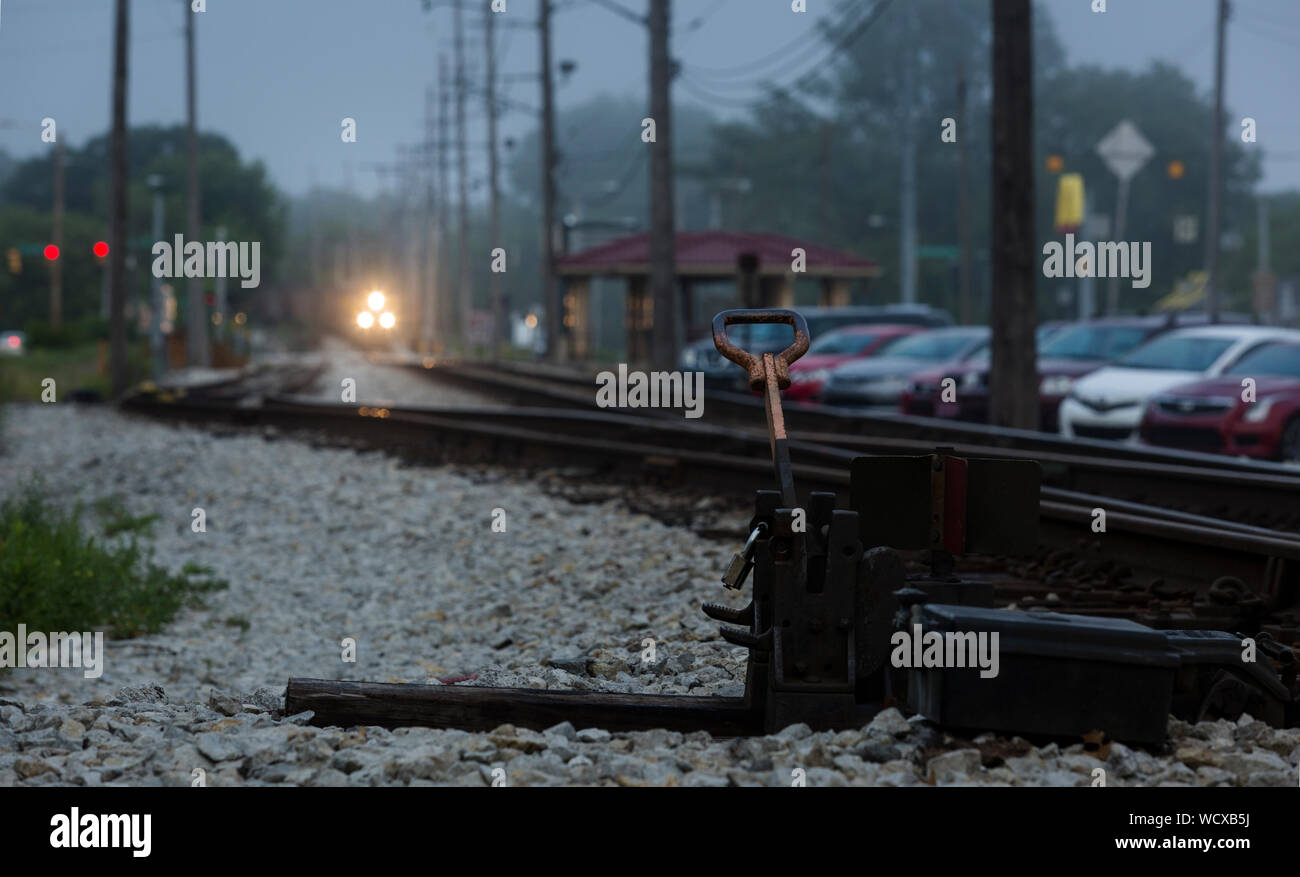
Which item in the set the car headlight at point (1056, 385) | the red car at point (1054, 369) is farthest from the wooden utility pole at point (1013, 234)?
the car headlight at point (1056, 385)

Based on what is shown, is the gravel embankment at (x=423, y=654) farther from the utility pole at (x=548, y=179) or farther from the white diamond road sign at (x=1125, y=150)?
the white diamond road sign at (x=1125, y=150)

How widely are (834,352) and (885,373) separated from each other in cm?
339

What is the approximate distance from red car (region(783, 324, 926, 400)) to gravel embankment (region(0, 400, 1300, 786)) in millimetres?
8543

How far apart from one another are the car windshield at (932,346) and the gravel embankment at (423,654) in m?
9.85

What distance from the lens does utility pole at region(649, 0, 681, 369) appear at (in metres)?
27.0

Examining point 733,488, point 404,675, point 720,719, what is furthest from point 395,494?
point 720,719

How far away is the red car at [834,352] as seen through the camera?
22531mm

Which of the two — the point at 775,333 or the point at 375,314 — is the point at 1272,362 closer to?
the point at 775,333

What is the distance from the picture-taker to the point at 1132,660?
410 cm

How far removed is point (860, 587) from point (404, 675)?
A: 277 centimetres

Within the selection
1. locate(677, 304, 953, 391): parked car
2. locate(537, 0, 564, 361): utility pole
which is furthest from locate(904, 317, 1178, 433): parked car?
locate(537, 0, 564, 361): utility pole

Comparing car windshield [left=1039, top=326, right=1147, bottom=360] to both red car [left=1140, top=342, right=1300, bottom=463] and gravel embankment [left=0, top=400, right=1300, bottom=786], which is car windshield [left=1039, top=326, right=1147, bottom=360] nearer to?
red car [left=1140, top=342, right=1300, bottom=463]

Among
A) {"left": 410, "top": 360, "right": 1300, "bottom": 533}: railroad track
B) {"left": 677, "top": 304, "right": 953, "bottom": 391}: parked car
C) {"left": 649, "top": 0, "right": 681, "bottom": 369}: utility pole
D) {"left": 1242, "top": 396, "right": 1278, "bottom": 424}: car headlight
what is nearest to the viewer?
{"left": 410, "top": 360, "right": 1300, "bottom": 533}: railroad track

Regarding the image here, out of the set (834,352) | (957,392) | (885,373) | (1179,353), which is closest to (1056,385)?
(957,392)
